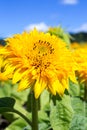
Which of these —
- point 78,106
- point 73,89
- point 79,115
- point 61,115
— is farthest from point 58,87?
point 73,89

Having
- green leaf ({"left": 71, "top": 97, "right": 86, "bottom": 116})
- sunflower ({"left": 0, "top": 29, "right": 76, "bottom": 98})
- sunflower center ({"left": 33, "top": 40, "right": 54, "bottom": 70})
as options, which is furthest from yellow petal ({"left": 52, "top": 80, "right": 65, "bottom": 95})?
green leaf ({"left": 71, "top": 97, "right": 86, "bottom": 116})

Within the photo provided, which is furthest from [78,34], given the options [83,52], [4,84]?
[83,52]

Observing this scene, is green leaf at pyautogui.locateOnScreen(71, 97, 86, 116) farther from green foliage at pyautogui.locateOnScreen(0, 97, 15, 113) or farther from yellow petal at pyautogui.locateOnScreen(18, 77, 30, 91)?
yellow petal at pyautogui.locateOnScreen(18, 77, 30, 91)

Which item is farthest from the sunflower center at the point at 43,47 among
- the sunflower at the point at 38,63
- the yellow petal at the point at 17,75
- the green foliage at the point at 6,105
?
the green foliage at the point at 6,105

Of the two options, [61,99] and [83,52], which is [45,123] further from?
[61,99]

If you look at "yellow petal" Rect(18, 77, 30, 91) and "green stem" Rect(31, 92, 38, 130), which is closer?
"yellow petal" Rect(18, 77, 30, 91)
